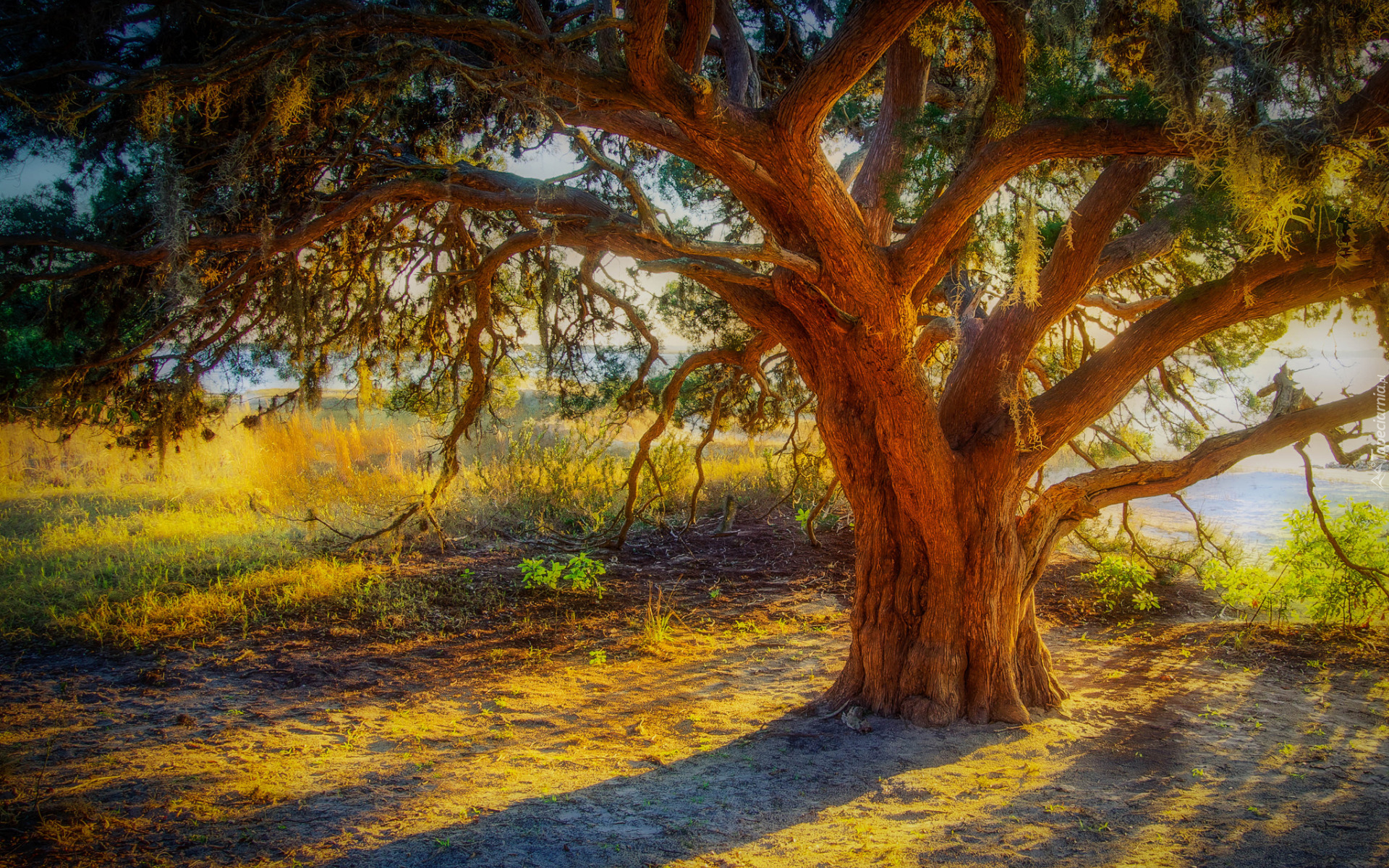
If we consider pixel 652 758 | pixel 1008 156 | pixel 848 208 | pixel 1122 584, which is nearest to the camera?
pixel 1008 156

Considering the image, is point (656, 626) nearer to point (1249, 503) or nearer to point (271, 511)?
point (271, 511)

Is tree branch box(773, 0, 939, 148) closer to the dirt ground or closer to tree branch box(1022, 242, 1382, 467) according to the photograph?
tree branch box(1022, 242, 1382, 467)

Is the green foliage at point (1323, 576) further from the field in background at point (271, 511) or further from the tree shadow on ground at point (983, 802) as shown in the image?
the field in background at point (271, 511)

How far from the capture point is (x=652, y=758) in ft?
13.2

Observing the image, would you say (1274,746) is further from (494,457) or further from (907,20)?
(494,457)

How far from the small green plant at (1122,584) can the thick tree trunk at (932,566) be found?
11.2 feet

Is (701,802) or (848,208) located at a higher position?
(848,208)

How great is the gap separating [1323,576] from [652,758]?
6148 mm

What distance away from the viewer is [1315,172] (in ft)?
8.93

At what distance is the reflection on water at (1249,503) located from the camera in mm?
10195

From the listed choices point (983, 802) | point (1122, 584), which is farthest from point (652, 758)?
point (1122, 584)

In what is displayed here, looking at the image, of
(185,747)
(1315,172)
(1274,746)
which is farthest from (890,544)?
(185,747)

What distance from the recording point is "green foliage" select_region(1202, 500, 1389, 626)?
19.4 feet

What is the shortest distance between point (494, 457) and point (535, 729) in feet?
23.2
